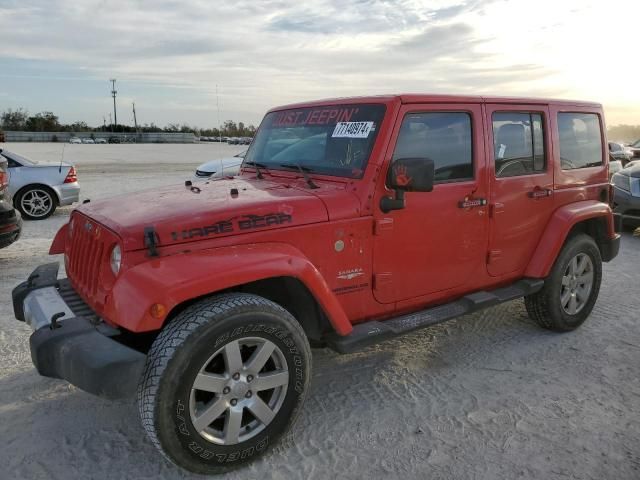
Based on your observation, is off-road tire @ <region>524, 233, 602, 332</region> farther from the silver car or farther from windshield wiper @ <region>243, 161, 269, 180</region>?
the silver car

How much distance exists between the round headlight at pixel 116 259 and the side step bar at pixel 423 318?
4.18 ft

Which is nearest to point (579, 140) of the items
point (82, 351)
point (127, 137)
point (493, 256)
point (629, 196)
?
point (493, 256)

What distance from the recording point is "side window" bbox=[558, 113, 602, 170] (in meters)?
4.50

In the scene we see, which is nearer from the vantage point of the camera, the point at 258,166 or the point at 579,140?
the point at 258,166

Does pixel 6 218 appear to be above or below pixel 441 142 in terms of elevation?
below

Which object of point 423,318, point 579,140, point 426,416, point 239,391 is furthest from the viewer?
point 579,140

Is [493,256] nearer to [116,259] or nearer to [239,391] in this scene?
[239,391]

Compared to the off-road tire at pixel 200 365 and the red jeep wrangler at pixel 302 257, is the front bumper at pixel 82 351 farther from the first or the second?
the off-road tire at pixel 200 365

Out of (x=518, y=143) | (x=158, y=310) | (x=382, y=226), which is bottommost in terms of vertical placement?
(x=158, y=310)

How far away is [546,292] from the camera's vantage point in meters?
4.41

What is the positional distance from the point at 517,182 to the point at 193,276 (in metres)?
2.66

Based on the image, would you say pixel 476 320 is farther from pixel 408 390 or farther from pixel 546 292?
pixel 408 390

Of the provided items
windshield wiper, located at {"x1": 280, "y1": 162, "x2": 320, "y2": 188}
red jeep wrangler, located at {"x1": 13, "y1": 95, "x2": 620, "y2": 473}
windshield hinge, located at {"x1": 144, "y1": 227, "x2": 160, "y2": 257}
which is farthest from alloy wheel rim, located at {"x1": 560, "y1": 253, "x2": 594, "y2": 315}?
windshield hinge, located at {"x1": 144, "y1": 227, "x2": 160, "y2": 257}

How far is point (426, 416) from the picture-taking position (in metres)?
3.27
